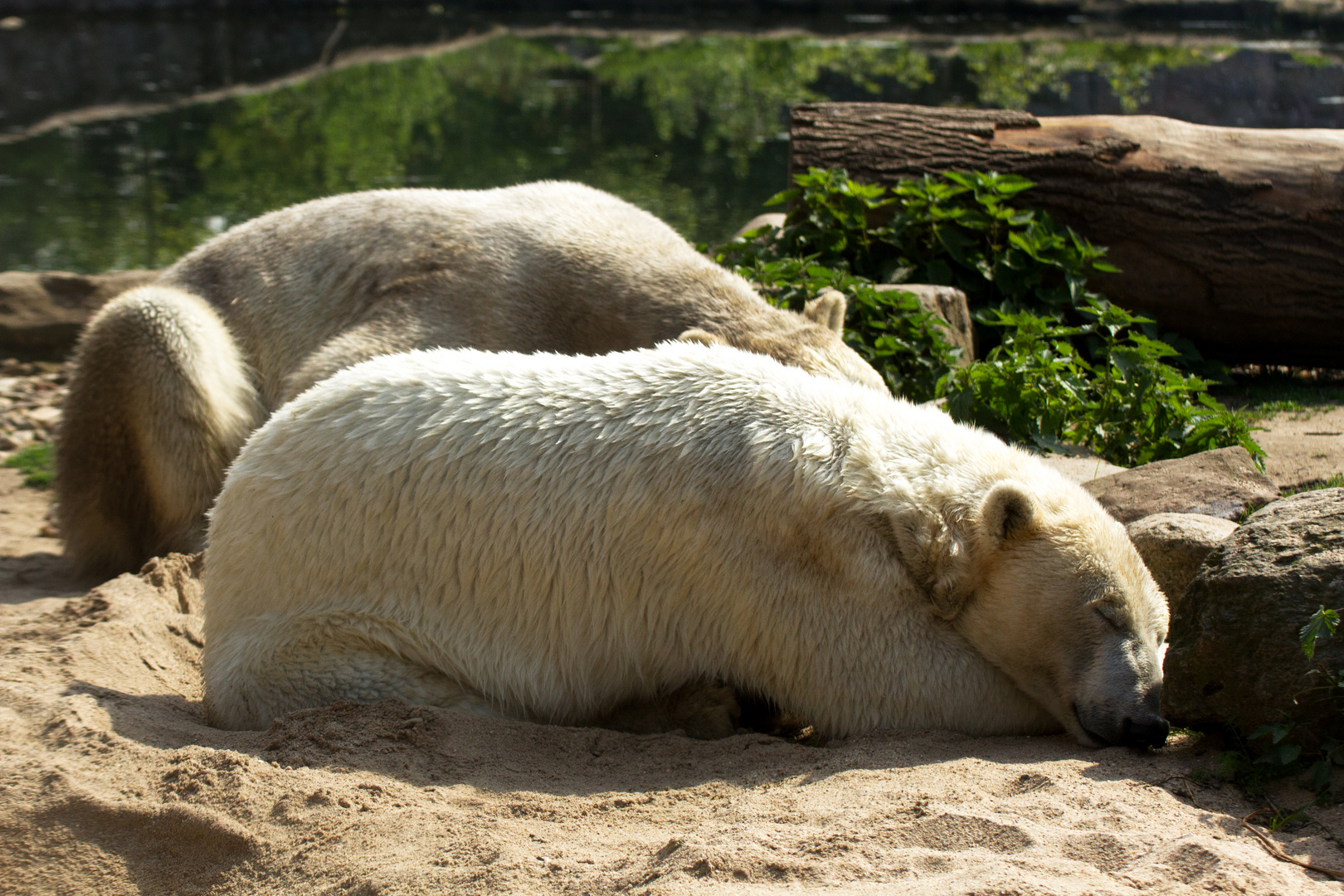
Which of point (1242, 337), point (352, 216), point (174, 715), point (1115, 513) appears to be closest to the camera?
point (174, 715)

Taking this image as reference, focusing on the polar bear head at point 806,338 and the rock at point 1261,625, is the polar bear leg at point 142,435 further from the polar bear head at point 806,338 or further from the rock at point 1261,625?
the rock at point 1261,625

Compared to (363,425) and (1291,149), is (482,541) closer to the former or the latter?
(363,425)

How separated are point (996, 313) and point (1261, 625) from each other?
386 cm

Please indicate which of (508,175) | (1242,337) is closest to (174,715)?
(1242,337)

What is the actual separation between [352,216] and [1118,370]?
14.0 ft

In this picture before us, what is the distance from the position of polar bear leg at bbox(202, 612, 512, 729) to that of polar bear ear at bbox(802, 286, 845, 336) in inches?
95.3

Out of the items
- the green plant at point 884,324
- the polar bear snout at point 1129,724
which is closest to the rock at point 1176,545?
the polar bear snout at point 1129,724

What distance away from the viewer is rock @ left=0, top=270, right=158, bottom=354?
362 inches

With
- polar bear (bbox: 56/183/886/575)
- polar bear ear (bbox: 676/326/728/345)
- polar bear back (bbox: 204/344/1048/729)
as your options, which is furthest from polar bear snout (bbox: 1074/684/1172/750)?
polar bear (bbox: 56/183/886/575)

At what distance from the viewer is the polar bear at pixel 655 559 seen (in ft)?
11.8

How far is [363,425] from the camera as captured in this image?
3.88m

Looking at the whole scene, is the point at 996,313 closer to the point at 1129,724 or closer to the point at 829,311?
the point at 829,311

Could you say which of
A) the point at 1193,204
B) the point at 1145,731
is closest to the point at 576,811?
the point at 1145,731

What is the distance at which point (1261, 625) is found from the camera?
322 cm
